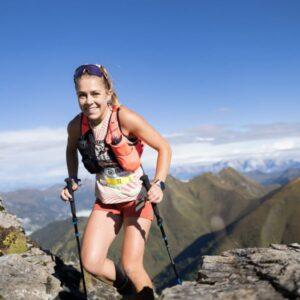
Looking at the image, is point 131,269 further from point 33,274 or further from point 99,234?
point 33,274

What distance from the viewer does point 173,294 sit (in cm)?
802

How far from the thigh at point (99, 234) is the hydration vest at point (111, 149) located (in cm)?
124

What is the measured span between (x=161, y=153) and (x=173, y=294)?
11.3 feet

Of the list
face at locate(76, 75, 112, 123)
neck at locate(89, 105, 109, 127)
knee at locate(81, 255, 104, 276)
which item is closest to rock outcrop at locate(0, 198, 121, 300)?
knee at locate(81, 255, 104, 276)

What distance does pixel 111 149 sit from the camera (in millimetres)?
10117

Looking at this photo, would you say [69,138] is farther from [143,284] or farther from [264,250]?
[264,250]

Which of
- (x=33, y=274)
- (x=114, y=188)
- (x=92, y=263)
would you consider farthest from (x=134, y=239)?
(x=33, y=274)

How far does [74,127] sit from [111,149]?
138 centimetres

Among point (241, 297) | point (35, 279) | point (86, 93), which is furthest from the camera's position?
point (35, 279)

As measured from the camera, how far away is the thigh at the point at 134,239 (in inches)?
390

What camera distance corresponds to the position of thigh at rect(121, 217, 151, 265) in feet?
32.5

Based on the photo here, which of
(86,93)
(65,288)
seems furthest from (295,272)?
(65,288)

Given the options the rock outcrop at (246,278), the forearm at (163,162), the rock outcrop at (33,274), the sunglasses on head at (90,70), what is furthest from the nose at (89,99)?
the rock outcrop at (33,274)

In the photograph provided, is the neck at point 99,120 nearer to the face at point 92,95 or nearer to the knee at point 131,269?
the face at point 92,95
